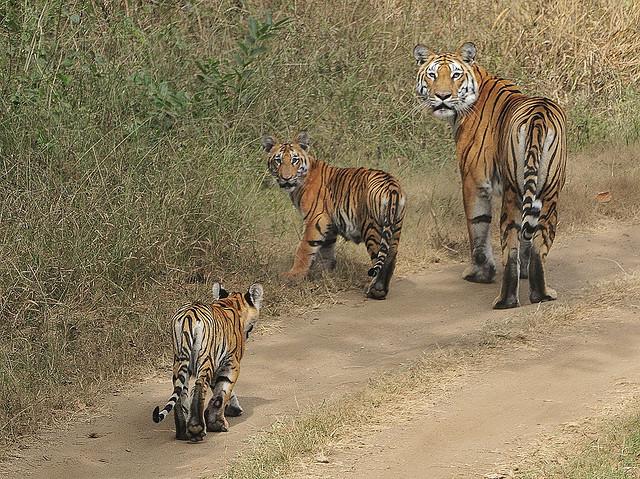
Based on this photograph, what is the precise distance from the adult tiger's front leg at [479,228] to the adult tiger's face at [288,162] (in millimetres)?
1125

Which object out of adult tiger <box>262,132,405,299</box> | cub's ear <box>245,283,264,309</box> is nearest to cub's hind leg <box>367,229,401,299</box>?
adult tiger <box>262,132,405,299</box>

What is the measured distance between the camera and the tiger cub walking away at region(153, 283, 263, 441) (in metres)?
5.90

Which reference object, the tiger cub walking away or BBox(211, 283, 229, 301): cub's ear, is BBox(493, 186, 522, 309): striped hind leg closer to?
BBox(211, 283, 229, 301): cub's ear

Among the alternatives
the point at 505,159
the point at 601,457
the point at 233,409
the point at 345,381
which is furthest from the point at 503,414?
the point at 505,159

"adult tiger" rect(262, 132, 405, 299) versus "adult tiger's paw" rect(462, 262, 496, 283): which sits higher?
"adult tiger" rect(262, 132, 405, 299)

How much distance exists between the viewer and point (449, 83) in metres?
8.88

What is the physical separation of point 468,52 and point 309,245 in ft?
5.91

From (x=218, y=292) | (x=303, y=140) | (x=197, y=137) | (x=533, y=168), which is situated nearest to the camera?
(x=218, y=292)

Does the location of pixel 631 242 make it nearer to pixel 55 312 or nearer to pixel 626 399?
pixel 626 399

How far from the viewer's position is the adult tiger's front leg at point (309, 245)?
28.0 feet

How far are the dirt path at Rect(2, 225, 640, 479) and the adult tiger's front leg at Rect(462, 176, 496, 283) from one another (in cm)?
11

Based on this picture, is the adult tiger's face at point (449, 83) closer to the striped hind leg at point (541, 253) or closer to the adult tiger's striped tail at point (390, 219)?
the adult tiger's striped tail at point (390, 219)

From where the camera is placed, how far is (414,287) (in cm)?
873

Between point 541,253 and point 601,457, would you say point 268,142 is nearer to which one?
point 541,253
